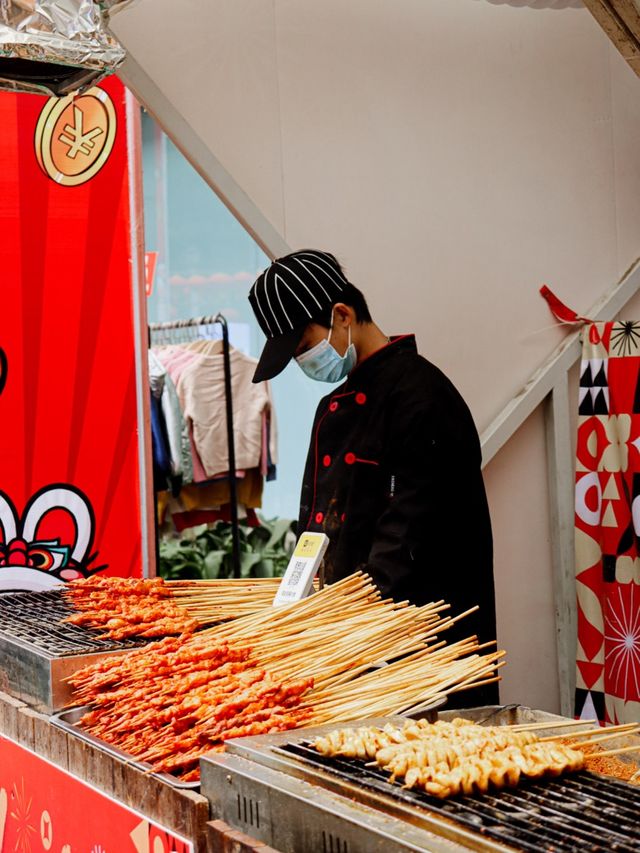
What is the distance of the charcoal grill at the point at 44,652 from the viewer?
244 cm

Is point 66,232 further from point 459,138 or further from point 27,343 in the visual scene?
point 459,138

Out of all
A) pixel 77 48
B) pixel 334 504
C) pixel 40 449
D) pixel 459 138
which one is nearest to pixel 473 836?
pixel 334 504

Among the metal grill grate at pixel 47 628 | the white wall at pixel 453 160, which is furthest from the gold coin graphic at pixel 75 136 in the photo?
the metal grill grate at pixel 47 628

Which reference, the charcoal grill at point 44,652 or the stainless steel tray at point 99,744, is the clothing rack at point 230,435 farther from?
the stainless steel tray at point 99,744

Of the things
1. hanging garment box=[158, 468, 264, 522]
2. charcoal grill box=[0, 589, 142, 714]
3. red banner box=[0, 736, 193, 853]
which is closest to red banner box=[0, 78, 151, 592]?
charcoal grill box=[0, 589, 142, 714]

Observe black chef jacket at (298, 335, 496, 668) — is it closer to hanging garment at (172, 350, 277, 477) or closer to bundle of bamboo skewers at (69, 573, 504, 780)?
bundle of bamboo skewers at (69, 573, 504, 780)

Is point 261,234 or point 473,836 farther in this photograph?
point 261,234

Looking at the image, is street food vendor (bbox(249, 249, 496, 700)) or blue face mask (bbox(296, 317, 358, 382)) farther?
blue face mask (bbox(296, 317, 358, 382))

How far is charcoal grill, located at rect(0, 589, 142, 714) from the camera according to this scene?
2.44m

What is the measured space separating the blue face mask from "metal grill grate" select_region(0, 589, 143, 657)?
105cm

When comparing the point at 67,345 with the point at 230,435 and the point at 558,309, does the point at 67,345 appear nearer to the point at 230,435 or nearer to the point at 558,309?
the point at 558,309

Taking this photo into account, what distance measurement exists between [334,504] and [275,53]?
2059mm

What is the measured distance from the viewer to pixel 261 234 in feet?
14.3

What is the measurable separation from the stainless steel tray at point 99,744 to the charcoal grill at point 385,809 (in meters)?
0.10
